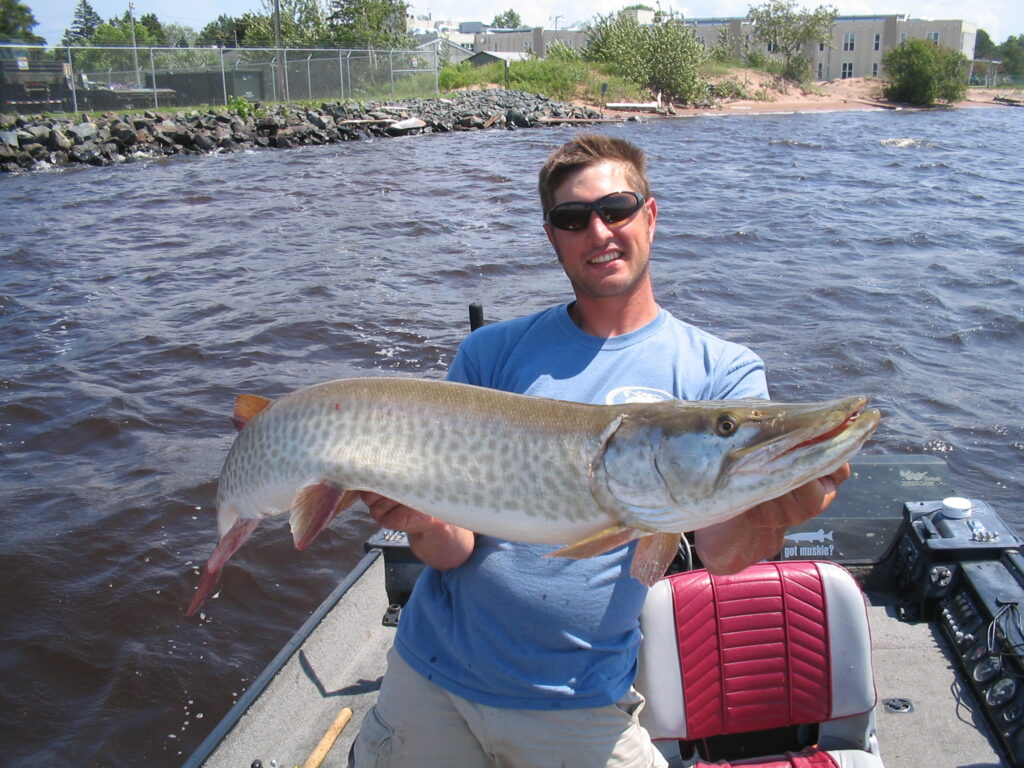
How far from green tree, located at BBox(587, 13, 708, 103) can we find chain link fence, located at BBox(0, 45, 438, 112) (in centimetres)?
1785

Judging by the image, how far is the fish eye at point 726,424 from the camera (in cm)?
193

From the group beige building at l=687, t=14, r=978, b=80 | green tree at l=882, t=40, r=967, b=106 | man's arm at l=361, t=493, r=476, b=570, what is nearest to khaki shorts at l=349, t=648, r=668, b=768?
man's arm at l=361, t=493, r=476, b=570

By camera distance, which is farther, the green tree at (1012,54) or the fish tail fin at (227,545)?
the green tree at (1012,54)

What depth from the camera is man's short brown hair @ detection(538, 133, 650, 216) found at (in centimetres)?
266

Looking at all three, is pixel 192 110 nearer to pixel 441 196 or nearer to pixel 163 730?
pixel 441 196

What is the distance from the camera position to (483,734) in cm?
235

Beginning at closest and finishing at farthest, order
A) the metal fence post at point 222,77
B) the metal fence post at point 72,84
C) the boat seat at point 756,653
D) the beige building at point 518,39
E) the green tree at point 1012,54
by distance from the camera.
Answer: the boat seat at point 756,653, the metal fence post at point 72,84, the metal fence post at point 222,77, the beige building at point 518,39, the green tree at point 1012,54

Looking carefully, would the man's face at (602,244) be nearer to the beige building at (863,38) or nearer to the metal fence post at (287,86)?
the metal fence post at (287,86)

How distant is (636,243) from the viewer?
2.63 metres

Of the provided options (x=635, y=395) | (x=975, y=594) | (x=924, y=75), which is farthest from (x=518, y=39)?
(x=635, y=395)

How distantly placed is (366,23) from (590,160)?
5508 cm

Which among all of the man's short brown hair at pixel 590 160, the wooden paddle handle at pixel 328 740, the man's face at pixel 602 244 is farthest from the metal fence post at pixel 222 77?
the man's face at pixel 602 244

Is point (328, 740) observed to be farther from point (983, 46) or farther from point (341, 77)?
point (983, 46)

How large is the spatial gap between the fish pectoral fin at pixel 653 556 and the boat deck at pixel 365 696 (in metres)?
2.03
